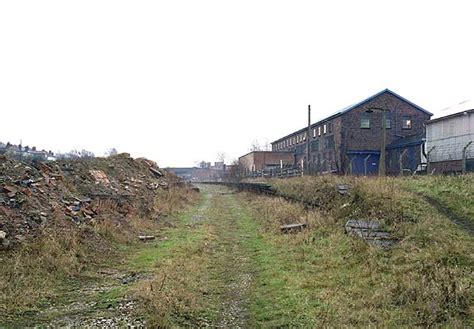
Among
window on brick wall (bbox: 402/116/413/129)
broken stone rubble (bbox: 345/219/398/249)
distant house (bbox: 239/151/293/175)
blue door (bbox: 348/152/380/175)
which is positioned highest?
window on brick wall (bbox: 402/116/413/129)

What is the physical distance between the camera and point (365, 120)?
42.8 metres

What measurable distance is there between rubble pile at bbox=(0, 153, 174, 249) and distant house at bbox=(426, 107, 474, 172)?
2005cm

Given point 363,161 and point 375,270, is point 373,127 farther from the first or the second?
point 375,270

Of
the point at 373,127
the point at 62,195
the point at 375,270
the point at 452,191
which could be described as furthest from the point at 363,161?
the point at 375,270

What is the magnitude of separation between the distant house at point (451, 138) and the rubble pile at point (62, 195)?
65.8 ft

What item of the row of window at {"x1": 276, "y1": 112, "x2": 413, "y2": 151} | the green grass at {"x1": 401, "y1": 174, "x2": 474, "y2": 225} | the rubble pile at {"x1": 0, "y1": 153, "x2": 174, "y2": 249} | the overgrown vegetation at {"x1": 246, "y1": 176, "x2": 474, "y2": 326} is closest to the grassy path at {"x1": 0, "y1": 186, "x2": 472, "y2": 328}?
the overgrown vegetation at {"x1": 246, "y1": 176, "x2": 474, "y2": 326}

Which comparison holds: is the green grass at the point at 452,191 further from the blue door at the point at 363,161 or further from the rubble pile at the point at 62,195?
the blue door at the point at 363,161

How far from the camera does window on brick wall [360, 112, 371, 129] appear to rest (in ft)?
140

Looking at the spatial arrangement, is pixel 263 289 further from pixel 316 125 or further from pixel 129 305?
pixel 316 125

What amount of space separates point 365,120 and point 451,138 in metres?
14.2

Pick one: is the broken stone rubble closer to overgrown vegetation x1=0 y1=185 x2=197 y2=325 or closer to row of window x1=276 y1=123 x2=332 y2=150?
overgrown vegetation x1=0 y1=185 x2=197 y2=325

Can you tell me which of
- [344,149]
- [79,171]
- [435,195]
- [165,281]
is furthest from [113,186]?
[344,149]

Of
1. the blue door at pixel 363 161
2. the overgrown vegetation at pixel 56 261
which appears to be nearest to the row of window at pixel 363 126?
the blue door at pixel 363 161

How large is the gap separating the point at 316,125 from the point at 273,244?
4232cm
